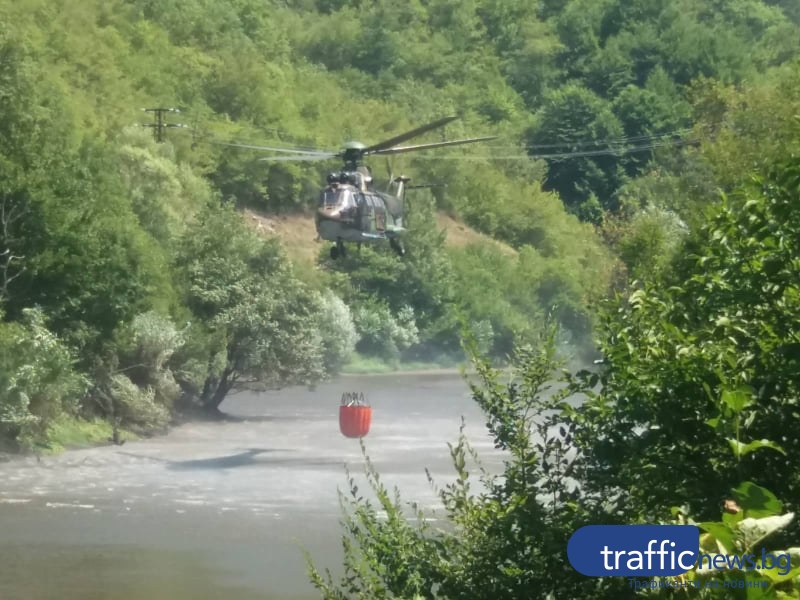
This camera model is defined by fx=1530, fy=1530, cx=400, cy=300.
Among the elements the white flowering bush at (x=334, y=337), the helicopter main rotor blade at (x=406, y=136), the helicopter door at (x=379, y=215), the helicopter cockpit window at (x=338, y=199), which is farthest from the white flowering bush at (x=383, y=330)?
the helicopter main rotor blade at (x=406, y=136)

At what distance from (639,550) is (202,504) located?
2468cm

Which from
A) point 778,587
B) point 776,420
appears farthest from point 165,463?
point 778,587

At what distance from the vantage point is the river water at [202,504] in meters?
22.1

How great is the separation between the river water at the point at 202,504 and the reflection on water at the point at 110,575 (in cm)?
3

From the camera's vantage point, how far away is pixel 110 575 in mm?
22250

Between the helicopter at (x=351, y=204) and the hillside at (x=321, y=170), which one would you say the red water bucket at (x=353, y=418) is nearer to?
the hillside at (x=321, y=170)

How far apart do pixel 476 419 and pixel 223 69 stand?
4210 centimetres

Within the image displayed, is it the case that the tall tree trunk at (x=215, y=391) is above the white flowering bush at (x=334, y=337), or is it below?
below

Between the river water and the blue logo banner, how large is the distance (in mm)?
8510

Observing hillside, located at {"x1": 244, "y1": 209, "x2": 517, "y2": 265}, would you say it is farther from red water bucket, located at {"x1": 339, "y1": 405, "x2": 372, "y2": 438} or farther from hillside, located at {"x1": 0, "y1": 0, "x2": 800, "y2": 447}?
red water bucket, located at {"x1": 339, "y1": 405, "x2": 372, "y2": 438}

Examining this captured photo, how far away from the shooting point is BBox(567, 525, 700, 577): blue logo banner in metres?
5.29

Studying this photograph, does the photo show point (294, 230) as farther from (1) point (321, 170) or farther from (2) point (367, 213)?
(2) point (367, 213)

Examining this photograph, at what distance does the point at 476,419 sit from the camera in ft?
146

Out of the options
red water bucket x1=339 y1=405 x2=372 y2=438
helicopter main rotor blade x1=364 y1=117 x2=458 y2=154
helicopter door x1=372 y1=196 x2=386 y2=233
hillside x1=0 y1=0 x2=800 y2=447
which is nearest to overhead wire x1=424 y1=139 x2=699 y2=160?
hillside x1=0 y1=0 x2=800 y2=447
